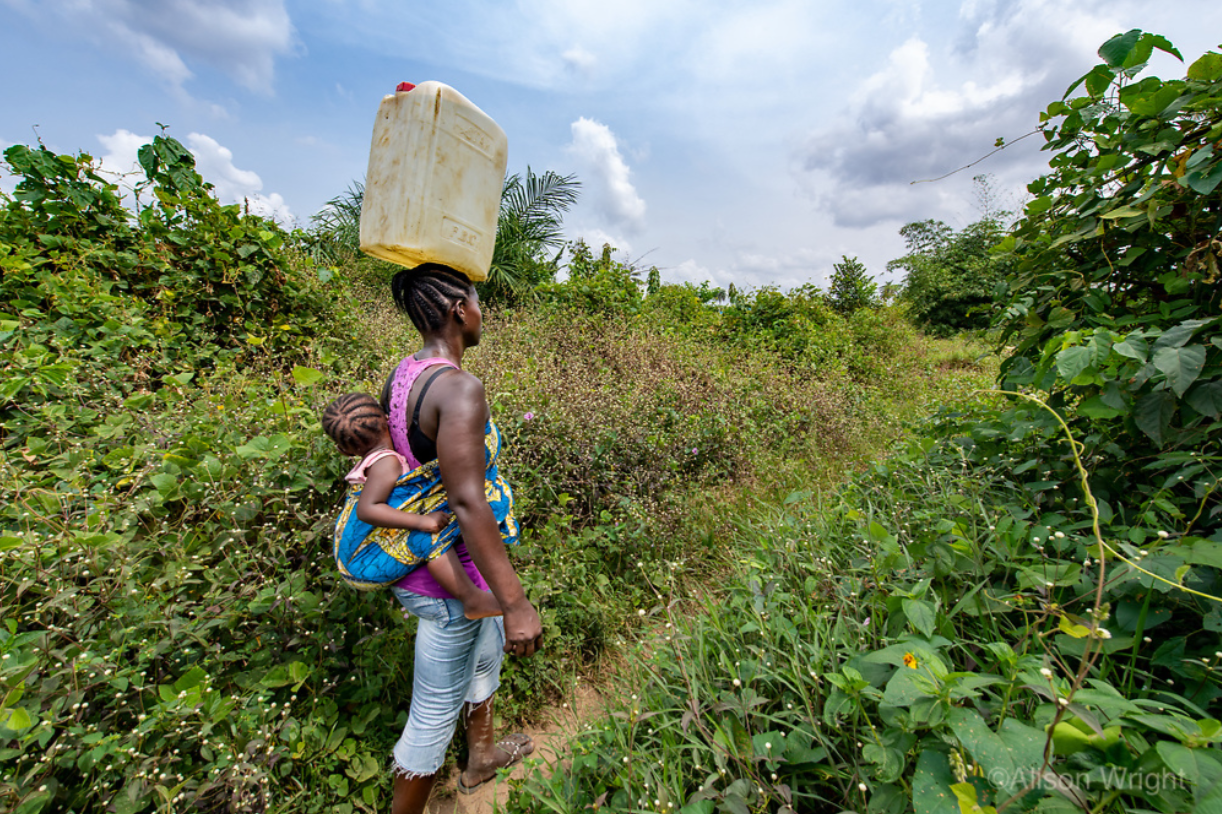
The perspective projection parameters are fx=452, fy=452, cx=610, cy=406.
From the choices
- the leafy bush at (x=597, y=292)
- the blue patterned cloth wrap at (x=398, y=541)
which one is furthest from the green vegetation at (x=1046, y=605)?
the leafy bush at (x=597, y=292)

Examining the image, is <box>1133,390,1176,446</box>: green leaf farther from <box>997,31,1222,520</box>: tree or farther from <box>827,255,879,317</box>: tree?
<box>827,255,879,317</box>: tree

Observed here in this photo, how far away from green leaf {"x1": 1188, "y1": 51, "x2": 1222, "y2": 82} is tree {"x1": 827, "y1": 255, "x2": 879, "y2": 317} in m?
10.4

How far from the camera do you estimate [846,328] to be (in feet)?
29.7

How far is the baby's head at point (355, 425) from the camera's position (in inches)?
62.1

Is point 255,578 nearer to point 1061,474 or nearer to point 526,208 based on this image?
point 1061,474

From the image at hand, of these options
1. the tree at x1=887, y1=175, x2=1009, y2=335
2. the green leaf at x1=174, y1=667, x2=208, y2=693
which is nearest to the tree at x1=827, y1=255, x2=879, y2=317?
the tree at x1=887, y1=175, x2=1009, y2=335

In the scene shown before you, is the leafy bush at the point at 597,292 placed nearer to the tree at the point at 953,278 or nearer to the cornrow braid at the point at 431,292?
the cornrow braid at the point at 431,292

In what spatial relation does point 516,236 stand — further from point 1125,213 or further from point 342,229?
point 1125,213

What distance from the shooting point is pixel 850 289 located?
11.1 metres

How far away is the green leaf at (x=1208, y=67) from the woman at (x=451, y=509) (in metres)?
2.40

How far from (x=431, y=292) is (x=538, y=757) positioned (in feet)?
6.66

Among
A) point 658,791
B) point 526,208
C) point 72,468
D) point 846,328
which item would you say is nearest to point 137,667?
point 72,468

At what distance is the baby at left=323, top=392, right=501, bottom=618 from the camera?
1.43 metres

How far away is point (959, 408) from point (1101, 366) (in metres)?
2.04
